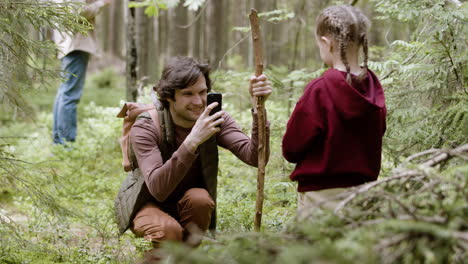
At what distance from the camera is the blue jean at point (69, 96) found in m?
7.45

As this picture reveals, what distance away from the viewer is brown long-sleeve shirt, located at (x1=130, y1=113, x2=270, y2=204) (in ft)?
10.9

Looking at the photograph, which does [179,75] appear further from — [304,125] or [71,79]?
[71,79]

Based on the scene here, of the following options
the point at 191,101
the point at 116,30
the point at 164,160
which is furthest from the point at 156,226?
the point at 116,30

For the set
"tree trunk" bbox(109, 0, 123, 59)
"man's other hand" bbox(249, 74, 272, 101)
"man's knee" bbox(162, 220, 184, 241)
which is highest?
"tree trunk" bbox(109, 0, 123, 59)

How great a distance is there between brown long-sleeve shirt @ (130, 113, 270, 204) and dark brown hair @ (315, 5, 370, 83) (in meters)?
0.87

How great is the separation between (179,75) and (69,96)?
445 cm

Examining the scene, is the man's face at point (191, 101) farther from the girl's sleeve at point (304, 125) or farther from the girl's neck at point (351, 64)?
the girl's neck at point (351, 64)

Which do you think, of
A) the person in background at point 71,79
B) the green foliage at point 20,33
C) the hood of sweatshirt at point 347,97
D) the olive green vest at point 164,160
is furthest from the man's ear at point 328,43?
the person in background at point 71,79

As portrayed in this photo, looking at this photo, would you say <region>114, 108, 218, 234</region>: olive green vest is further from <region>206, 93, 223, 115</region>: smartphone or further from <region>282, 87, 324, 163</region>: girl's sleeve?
<region>282, 87, 324, 163</region>: girl's sleeve

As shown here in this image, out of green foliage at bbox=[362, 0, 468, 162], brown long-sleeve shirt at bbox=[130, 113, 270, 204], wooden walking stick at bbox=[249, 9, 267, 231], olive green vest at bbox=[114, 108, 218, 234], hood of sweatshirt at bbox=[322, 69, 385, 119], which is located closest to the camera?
hood of sweatshirt at bbox=[322, 69, 385, 119]

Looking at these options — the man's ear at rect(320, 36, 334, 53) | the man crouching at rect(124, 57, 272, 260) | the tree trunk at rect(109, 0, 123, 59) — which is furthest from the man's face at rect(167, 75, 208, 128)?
the tree trunk at rect(109, 0, 123, 59)

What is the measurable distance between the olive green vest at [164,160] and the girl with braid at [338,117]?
0.99m

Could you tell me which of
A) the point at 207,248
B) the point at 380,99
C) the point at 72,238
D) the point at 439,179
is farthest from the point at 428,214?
the point at 72,238

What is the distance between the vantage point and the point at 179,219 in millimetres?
3902
